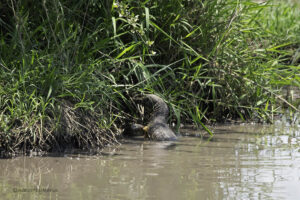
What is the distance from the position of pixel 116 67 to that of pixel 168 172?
156 cm

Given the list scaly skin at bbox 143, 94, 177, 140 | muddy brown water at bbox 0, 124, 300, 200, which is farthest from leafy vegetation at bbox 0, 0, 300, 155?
muddy brown water at bbox 0, 124, 300, 200

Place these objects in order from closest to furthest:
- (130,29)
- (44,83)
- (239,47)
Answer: (44,83) < (130,29) < (239,47)

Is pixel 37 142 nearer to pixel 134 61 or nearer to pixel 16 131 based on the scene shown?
pixel 16 131

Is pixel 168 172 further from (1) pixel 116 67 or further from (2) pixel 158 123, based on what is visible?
(1) pixel 116 67

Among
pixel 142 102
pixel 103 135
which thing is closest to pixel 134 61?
pixel 142 102

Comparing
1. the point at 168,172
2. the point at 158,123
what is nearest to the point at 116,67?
the point at 158,123

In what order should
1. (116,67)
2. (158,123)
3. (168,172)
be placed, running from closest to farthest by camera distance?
(168,172)
(158,123)
(116,67)

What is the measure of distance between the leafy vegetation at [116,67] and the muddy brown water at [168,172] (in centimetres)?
29

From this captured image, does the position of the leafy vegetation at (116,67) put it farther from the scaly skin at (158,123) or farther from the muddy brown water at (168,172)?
the muddy brown water at (168,172)

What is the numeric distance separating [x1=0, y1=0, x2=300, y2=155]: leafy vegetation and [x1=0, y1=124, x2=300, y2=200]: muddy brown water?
0.94 feet

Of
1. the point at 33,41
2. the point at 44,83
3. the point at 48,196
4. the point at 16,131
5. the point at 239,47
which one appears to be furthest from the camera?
the point at 239,47

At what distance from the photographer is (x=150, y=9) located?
5621 millimetres

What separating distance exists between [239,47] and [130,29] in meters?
1.27

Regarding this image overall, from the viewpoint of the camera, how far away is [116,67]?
525 centimetres
